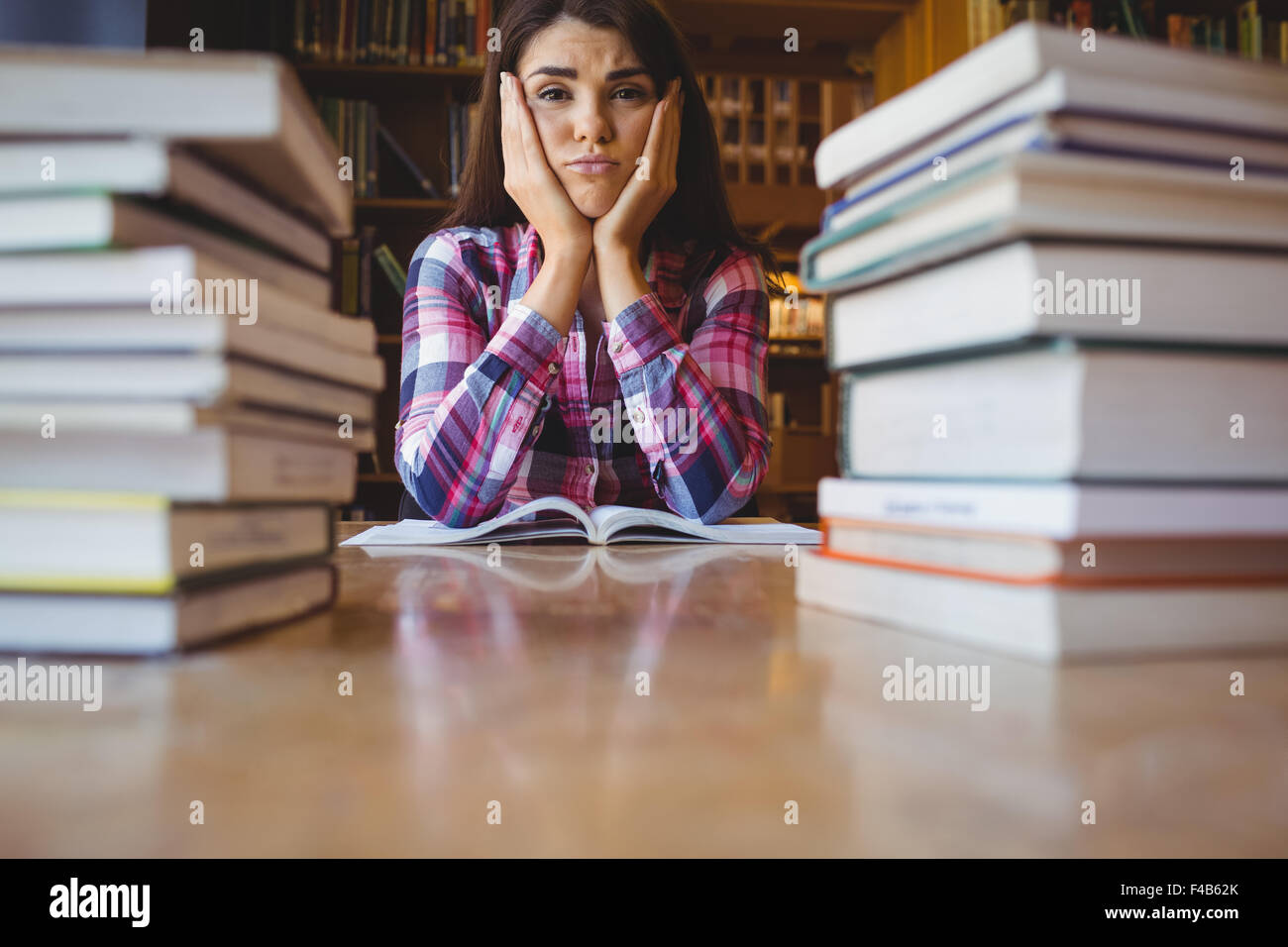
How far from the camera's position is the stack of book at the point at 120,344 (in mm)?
309

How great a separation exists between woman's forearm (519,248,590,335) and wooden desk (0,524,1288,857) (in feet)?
2.79

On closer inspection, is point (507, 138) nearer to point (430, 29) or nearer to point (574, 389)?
point (574, 389)

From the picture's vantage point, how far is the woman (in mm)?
1155

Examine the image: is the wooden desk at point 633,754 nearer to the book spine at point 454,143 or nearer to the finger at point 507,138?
the finger at point 507,138

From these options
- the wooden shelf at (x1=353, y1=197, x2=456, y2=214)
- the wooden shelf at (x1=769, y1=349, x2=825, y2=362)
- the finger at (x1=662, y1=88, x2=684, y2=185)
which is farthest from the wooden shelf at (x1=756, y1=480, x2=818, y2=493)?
the finger at (x1=662, y1=88, x2=684, y2=185)

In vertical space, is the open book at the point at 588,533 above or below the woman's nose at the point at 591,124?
below

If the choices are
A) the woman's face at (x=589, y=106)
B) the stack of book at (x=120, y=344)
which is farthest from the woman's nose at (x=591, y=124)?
the stack of book at (x=120, y=344)

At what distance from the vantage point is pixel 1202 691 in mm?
289

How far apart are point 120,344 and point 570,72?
111 cm

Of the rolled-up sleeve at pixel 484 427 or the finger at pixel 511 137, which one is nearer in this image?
the rolled-up sleeve at pixel 484 427

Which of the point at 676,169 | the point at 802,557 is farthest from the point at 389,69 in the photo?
the point at 802,557

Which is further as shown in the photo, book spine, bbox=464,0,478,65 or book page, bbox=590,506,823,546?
book spine, bbox=464,0,478,65

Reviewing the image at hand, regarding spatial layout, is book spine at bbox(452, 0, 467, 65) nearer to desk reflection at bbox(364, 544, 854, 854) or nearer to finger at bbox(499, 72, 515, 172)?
finger at bbox(499, 72, 515, 172)
